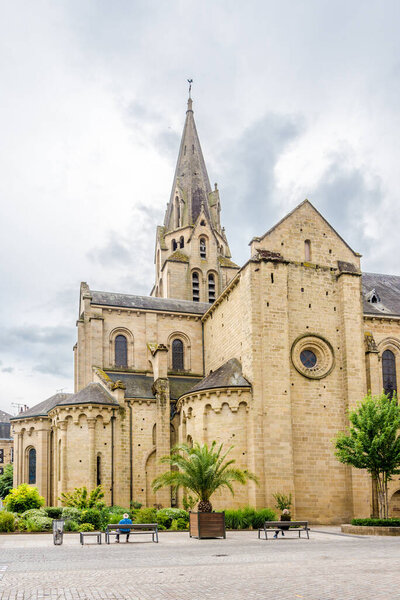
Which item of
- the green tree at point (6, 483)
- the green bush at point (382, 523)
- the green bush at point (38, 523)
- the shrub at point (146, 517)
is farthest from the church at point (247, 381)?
the green tree at point (6, 483)

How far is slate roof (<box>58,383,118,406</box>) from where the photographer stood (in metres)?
39.0

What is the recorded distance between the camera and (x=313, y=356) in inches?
1501

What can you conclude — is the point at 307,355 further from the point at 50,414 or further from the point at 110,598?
the point at 110,598

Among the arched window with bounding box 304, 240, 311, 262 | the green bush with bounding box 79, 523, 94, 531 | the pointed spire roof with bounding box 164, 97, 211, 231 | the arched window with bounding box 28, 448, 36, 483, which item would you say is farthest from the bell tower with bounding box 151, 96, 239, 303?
the green bush with bounding box 79, 523, 94, 531

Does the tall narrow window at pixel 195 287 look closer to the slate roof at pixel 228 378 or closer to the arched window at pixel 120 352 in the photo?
the arched window at pixel 120 352

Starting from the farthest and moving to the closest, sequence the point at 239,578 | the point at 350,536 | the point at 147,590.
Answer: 1. the point at 350,536
2. the point at 239,578
3. the point at 147,590

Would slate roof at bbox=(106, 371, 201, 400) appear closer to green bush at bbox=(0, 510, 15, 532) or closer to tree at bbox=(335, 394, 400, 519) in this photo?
green bush at bbox=(0, 510, 15, 532)

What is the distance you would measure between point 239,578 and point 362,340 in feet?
85.4

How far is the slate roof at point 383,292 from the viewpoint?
142 feet

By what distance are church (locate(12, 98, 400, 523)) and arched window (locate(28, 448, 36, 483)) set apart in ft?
0.29

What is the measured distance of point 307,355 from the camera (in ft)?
124

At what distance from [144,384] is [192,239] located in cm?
2085

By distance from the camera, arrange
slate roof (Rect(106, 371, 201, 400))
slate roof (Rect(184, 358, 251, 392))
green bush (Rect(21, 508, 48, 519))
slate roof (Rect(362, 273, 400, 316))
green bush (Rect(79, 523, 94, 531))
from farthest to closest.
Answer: slate roof (Rect(362, 273, 400, 316)), slate roof (Rect(106, 371, 201, 400)), slate roof (Rect(184, 358, 251, 392)), green bush (Rect(21, 508, 48, 519)), green bush (Rect(79, 523, 94, 531))

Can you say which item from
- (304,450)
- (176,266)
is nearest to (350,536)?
(304,450)
